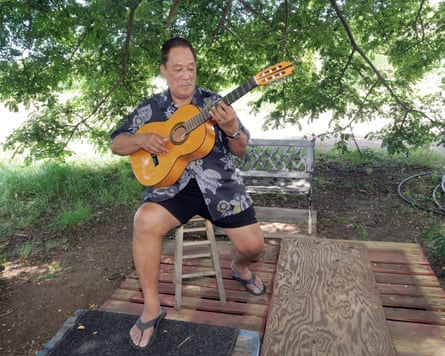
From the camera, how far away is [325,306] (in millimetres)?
2266

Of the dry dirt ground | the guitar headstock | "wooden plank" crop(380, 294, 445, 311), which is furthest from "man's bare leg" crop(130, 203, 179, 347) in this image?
"wooden plank" crop(380, 294, 445, 311)

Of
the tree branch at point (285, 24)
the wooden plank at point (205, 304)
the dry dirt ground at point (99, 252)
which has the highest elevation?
the tree branch at point (285, 24)

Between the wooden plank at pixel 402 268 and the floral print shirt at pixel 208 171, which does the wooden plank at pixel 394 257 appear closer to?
the wooden plank at pixel 402 268

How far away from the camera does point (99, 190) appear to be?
5.61 m

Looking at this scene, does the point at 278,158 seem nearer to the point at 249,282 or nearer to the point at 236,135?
the point at 249,282

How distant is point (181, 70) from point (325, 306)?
1727 millimetres

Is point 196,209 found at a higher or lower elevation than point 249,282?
higher

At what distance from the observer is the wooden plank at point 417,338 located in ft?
6.37

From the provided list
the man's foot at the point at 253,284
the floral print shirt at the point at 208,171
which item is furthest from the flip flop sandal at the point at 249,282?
the floral print shirt at the point at 208,171

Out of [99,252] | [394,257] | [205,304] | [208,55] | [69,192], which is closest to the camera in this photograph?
[205,304]

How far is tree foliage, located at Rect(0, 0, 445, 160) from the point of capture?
155 inches

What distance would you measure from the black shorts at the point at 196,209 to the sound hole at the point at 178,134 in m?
0.27

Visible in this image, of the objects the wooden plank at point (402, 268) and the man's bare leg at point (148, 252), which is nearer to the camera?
the man's bare leg at point (148, 252)

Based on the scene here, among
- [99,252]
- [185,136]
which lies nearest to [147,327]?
[185,136]
